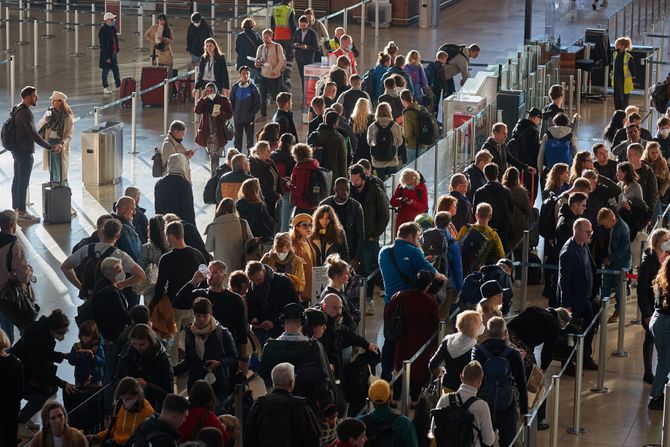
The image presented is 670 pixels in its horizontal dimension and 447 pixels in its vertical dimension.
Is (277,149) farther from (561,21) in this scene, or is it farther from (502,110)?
(561,21)

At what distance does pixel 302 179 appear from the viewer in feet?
54.0

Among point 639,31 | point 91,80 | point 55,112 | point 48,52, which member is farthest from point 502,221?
point 639,31

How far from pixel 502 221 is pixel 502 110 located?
7.86 m

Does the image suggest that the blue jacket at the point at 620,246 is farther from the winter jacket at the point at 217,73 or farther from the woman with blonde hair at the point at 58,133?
the winter jacket at the point at 217,73

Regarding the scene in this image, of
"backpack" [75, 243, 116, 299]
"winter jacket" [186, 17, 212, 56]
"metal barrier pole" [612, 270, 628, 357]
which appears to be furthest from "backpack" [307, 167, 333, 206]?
"winter jacket" [186, 17, 212, 56]

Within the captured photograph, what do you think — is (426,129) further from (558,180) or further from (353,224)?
(353,224)

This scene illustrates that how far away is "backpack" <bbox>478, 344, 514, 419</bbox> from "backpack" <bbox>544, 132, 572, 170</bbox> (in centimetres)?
811

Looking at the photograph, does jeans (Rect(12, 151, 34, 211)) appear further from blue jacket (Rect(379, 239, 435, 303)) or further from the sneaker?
blue jacket (Rect(379, 239, 435, 303))

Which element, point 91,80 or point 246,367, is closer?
point 246,367

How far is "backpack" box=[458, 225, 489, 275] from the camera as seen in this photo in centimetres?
1453

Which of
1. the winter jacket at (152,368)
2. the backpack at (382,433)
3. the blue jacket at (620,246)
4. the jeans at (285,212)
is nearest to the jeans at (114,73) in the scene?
the jeans at (285,212)

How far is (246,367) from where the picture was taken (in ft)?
39.3

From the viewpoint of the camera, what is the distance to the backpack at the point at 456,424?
1030 centimetres

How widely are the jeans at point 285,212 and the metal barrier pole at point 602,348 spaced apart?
4.65 meters
